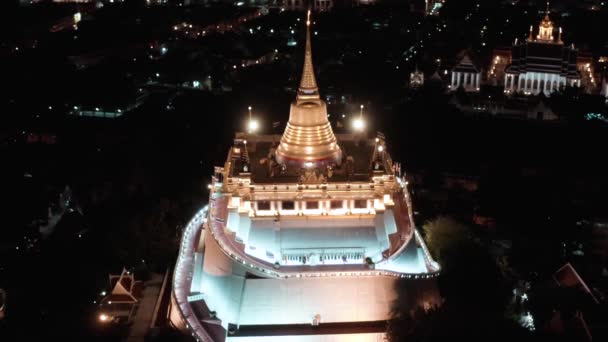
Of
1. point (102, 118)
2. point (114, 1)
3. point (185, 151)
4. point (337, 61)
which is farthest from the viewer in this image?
point (114, 1)

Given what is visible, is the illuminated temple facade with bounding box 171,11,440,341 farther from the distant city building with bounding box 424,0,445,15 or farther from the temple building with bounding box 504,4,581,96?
the distant city building with bounding box 424,0,445,15

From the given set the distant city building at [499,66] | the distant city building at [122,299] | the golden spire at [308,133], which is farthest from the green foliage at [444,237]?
the distant city building at [499,66]

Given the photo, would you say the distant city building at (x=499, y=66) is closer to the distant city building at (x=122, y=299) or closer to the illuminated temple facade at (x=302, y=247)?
the illuminated temple facade at (x=302, y=247)

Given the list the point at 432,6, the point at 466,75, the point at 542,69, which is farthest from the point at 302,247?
the point at 432,6

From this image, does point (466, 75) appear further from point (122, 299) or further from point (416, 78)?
point (122, 299)

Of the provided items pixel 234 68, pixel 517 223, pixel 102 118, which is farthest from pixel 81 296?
pixel 234 68

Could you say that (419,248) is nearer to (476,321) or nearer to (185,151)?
(476,321)

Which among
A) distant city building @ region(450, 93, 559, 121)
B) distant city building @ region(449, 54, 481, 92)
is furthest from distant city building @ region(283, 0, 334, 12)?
distant city building @ region(450, 93, 559, 121)
